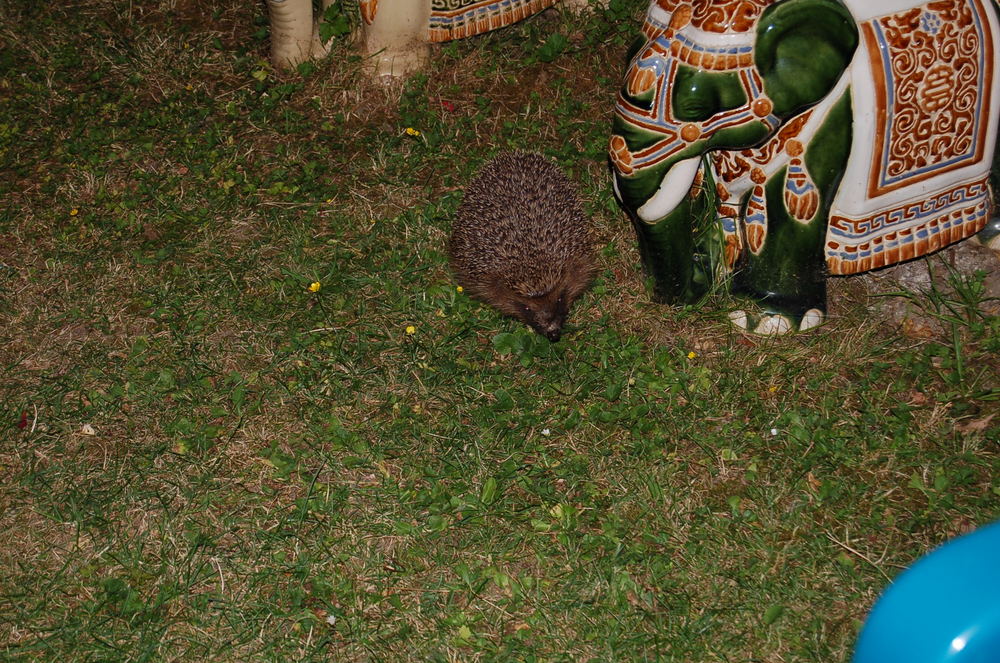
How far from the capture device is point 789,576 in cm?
344

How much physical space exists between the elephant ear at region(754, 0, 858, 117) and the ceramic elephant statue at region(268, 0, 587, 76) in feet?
8.23

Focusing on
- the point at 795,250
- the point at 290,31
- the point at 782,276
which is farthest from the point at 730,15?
the point at 290,31

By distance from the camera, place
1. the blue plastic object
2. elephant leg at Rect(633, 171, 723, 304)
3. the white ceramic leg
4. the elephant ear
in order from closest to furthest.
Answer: the blue plastic object < the elephant ear < elephant leg at Rect(633, 171, 723, 304) < the white ceramic leg

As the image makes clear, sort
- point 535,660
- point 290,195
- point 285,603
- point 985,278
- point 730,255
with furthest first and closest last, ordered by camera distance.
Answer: point 290,195 → point 985,278 → point 730,255 → point 285,603 → point 535,660

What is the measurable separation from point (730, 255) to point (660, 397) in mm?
766

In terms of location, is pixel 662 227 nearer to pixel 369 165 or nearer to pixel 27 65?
pixel 369 165

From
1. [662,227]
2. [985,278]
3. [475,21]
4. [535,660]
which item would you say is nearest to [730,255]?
[662,227]

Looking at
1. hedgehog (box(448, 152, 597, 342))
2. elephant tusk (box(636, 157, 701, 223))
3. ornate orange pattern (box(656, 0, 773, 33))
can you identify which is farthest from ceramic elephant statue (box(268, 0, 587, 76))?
ornate orange pattern (box(656, 0, 773, 33))

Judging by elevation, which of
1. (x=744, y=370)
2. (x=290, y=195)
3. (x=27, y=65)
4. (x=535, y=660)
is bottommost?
(x=535, y=660)

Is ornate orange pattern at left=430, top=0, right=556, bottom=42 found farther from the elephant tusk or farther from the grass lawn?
the elephant tusk

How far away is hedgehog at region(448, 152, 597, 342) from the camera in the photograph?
429 centimetres

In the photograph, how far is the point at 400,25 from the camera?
5215 mm

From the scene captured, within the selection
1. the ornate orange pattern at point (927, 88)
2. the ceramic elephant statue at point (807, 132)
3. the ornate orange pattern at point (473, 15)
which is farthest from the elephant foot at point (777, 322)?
the ornate orange pattern at point (473, 15)

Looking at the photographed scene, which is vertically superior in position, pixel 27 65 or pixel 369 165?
pixel 27 65
